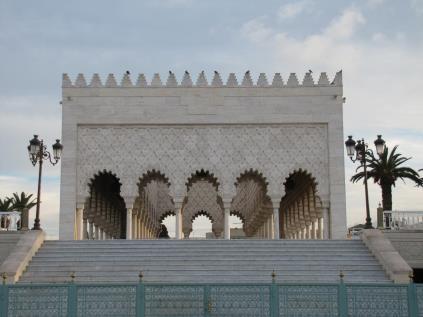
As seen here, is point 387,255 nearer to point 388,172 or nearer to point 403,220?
point 403,220

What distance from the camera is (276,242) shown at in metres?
18.1

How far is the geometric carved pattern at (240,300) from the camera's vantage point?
1095cm

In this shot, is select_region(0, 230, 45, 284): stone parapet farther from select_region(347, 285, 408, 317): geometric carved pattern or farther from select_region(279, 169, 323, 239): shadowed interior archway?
select_region(279, 169, 323, 239): shadowed interior archway

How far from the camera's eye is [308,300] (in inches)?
429

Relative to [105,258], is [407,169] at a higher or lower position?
higher

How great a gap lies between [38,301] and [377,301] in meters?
5.18

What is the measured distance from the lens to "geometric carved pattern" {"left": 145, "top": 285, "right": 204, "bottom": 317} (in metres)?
11.0

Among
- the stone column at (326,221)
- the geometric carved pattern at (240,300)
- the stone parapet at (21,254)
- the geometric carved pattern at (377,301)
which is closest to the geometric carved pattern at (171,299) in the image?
the geometric carved pattern at (240,300)

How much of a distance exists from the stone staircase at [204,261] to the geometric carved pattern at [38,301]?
4403mm

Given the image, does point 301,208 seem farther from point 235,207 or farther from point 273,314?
point 273,314

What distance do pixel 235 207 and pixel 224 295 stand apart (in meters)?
27.0

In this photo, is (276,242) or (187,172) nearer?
(276,242)

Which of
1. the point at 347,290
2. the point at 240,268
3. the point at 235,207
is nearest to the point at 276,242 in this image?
the point at 240,268

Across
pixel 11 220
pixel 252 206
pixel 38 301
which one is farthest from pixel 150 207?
pixel 38 301
